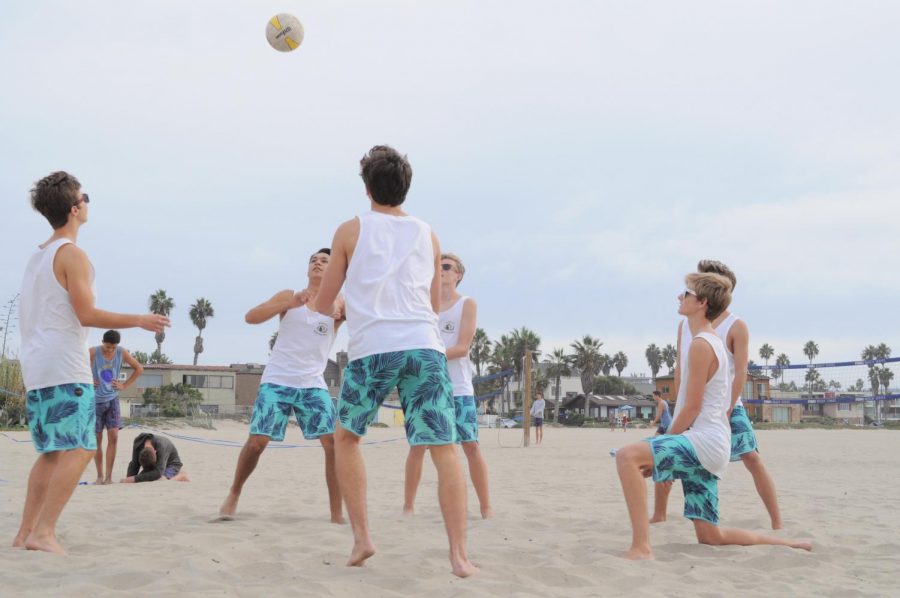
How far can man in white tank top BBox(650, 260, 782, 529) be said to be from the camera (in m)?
4.44

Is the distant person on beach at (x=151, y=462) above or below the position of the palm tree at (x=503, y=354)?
below

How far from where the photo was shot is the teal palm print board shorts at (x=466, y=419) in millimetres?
4984

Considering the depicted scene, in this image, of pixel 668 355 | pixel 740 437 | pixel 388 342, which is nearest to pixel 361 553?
pixel 388 342

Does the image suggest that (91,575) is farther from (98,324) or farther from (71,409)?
(98,324)

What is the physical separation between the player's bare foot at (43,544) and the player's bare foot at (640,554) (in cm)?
256

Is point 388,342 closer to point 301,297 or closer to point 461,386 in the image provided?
point 301,297

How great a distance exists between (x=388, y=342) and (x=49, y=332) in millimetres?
1635

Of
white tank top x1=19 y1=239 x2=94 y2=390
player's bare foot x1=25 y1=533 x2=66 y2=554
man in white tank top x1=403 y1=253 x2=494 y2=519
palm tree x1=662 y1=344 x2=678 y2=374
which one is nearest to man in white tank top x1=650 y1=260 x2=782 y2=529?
man in white tank top x1=403 y1=253 x2=494 y2=519

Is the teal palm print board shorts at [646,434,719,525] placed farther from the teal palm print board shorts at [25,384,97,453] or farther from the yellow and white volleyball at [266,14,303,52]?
the yellow and white volleyball at [266,14,303,52]

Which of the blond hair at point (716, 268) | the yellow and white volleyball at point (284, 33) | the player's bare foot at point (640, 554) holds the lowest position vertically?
the player's bare foot at point (640, 554)

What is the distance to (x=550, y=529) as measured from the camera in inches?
183

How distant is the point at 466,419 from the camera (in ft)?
16.4

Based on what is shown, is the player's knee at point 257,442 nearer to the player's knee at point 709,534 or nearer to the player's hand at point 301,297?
the player's hand at point 301,297

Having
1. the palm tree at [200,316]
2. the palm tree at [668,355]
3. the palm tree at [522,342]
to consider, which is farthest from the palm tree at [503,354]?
the palm tree at [668,355]
